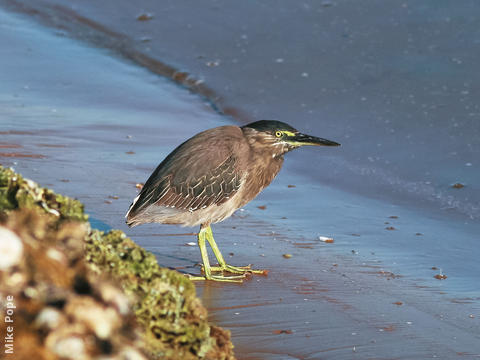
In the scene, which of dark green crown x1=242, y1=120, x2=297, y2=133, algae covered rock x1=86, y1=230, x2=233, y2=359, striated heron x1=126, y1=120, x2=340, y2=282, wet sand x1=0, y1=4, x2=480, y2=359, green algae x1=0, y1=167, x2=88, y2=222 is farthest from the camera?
dark green crown x1=242, y1=120, x2=297, y2=133

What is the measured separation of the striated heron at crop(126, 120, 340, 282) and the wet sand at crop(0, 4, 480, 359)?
12.5 inches

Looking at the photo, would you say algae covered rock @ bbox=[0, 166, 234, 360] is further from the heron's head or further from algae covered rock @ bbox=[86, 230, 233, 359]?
the heron's head

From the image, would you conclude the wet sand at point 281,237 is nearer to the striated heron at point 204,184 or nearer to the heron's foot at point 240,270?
the heron's foot at point 240,270

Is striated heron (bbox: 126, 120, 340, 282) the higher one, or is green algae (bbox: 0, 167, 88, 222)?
green algae (bbox: 0, 167, 88, 222)

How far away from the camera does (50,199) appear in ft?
11.4

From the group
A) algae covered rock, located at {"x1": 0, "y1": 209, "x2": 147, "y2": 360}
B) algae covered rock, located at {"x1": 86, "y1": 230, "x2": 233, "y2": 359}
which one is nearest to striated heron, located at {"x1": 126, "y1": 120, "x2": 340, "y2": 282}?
algae covered rock, located at {"x1": 86, "y1": 230, "x2": 233, "y2": 359}

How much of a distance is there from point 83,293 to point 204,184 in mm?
4080

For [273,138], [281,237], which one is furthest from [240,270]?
[273,138]

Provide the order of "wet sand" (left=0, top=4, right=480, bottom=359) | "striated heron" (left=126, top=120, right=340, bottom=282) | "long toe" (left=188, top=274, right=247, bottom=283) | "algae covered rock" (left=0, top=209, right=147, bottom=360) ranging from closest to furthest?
"algae covered rock" (left=0, top=209, right=147, bottom=360) < "wet sand" (left=0, top=4, right=480, bottom=359) < "long toe" (left=188, top=274, right=247, bottom=283) < "striated heron" (left=126, top=120, right=340, bottom=282)

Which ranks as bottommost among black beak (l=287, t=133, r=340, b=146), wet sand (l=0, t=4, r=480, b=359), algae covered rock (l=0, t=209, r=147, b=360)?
wet sand (l=0, t=4, r=480, b=359)

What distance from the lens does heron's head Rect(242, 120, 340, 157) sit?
650 centimetres

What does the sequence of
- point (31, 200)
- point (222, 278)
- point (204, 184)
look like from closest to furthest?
point (31, 200) < point (222, 278) < point (204, 184)

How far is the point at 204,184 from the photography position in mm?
6344

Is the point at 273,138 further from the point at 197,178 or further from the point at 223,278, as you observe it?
the point at 223,278
